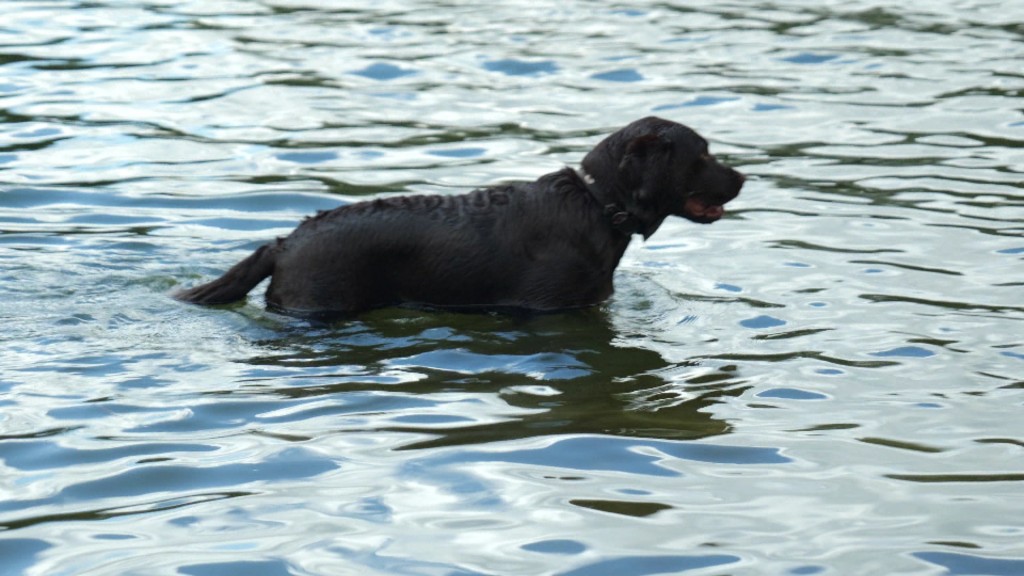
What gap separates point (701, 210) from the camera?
Result: 8.66 meters

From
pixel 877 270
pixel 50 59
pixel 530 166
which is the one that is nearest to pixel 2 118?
pixel 50 59

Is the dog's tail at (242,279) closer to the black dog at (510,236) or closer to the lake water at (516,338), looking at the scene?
the black dog at (510,236)

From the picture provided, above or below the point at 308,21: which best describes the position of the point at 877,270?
below

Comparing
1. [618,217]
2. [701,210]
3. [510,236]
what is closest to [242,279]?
[510,236]

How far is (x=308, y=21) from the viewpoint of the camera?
1752 cm

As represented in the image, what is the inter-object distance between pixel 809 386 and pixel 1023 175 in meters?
5.03

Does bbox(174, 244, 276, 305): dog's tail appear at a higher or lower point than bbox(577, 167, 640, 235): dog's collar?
lower

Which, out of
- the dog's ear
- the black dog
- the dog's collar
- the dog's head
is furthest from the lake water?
the dog's ear

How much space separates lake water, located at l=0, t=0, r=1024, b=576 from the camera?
217 inches

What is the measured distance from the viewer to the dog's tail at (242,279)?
27.3ft

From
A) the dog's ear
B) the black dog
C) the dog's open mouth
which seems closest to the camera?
the black dog

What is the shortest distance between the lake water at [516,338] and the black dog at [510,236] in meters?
0.16

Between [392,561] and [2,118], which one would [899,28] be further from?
[392,561]

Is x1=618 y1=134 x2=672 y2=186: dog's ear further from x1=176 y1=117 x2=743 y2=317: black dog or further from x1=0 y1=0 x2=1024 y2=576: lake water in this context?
x1=0 y1=0 x2=1024 y2=576: lake water
